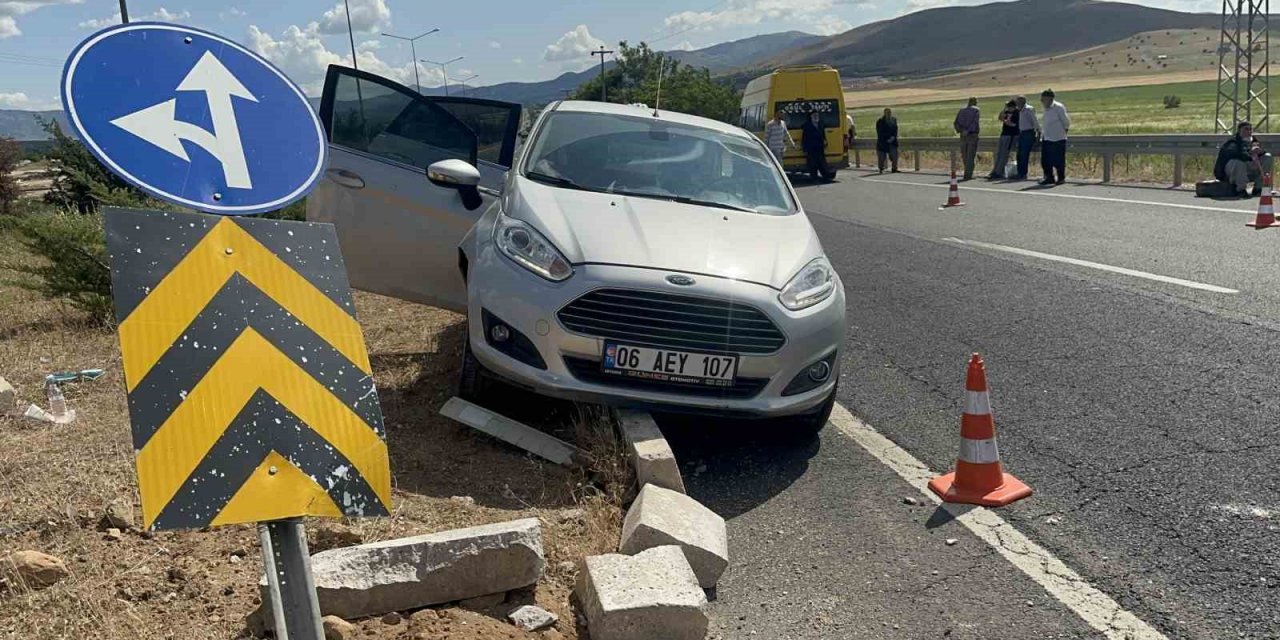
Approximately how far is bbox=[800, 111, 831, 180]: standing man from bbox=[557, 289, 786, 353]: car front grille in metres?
21.5

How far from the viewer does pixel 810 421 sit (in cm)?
516

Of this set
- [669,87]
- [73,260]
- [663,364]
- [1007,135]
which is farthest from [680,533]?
[669,87]

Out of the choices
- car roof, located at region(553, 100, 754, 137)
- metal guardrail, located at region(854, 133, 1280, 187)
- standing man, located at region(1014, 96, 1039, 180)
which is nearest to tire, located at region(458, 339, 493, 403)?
car roof, located at region(553, 100, 754, 137)

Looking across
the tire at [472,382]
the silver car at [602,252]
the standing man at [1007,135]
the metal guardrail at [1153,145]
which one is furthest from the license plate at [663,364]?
the standing man at [1007,135]

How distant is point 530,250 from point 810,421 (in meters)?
1.63

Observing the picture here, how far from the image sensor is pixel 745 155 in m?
6.39

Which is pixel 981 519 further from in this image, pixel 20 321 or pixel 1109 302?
pixel 20 321

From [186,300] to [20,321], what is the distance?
7.45m

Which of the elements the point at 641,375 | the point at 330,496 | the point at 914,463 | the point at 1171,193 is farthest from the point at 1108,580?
the point at 1171,193

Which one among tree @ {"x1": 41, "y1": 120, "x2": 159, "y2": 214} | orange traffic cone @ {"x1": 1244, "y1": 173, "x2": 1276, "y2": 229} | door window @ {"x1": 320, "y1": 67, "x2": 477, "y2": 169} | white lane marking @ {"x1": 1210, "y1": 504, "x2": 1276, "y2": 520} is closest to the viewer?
white lane marking @ {"x1": 1210, "y1": 504, "x2": 1276, "y2": 520}

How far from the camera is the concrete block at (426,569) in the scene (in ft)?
10.4

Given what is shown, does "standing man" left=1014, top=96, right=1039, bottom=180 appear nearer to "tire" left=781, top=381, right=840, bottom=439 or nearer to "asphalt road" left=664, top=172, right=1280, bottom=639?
"asphalt road" left=664, top=172, right=1280, bottom=639

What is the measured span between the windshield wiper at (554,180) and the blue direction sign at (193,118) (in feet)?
10.1

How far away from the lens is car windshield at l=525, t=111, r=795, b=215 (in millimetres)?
5750
